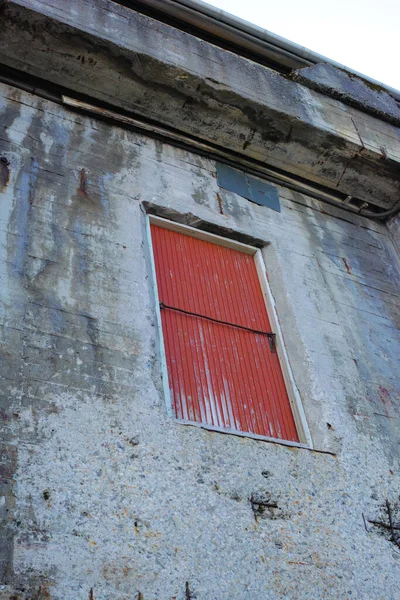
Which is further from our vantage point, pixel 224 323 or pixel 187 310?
pixel 224 323

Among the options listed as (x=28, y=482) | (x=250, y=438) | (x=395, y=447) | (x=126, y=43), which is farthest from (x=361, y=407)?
(x=126, y=43)

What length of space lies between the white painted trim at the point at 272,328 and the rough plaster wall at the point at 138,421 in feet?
0.22

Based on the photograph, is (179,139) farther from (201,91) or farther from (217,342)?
(217,342)

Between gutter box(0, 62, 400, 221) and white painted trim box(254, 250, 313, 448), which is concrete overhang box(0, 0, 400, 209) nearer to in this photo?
gutter box(0, 62, 400, 221)

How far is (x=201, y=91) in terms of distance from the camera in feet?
20.9

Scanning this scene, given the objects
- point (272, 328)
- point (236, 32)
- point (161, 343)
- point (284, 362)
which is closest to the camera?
point (161, 343)

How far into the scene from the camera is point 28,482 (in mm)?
3580

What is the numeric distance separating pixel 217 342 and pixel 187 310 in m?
0.33

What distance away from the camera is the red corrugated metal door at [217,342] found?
473 cm

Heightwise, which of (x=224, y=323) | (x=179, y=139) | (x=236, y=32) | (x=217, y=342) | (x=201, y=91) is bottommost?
(x=217, y=342)

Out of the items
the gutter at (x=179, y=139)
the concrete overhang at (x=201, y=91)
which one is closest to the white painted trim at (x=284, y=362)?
the gutter at (x=179, y=139)

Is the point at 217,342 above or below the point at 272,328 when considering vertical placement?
below

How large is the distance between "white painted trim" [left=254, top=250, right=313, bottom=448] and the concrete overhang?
56.5 inches

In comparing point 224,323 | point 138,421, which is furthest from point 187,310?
point 138,421
